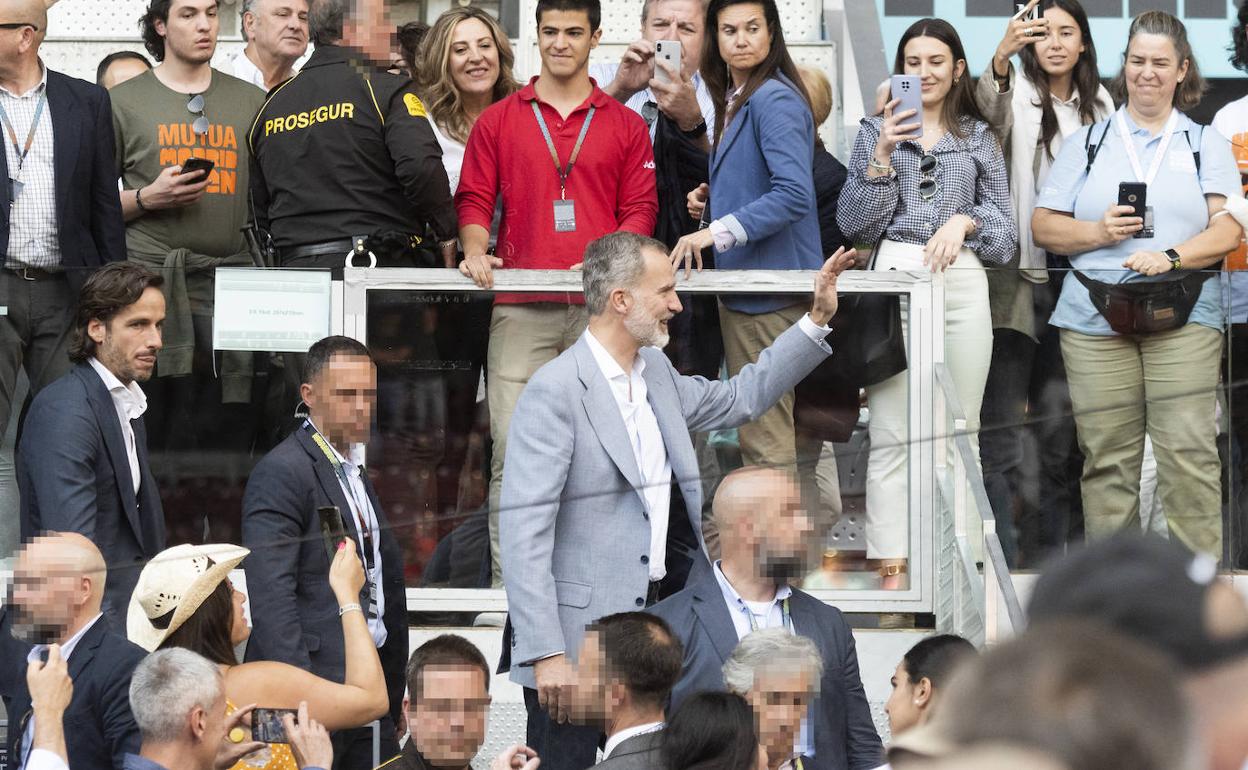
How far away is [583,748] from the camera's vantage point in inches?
182

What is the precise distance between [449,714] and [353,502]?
2.76 feet

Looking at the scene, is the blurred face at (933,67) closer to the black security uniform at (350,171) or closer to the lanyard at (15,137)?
the black security uniform at (350,171)

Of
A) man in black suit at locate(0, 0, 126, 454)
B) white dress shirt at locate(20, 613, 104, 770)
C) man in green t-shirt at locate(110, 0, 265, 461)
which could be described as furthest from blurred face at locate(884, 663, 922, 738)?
man in black suit at locate(0, 0, 126, 454)

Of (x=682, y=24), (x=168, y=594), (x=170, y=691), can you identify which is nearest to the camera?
(x=170, y=691)

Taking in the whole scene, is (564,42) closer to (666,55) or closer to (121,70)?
(666,55)

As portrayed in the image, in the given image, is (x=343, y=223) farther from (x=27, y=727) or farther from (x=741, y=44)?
(x=27, y=727)

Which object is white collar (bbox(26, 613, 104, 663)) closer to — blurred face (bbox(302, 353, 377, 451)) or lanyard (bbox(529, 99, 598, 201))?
blurred face (bbox(302, 353, 377, 451))

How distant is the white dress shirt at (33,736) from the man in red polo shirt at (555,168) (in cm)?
206

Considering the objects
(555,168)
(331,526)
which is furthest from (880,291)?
(331,526)

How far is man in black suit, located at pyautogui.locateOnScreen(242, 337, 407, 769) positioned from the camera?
469cm

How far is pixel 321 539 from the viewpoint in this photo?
16.0 ft

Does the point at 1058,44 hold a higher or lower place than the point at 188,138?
higher

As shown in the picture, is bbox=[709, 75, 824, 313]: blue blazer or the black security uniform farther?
the black security uniform

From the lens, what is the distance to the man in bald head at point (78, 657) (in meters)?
4.09
